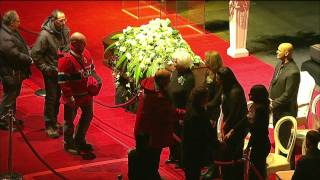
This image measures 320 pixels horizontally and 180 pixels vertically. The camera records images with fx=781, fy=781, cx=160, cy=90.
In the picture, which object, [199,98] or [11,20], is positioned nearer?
[199,98]

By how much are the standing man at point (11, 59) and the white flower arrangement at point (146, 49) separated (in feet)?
4.88

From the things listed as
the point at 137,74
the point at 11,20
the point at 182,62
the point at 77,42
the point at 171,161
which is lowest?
the point at 171,161

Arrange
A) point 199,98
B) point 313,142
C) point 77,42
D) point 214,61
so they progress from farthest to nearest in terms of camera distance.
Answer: point 77,42
point 214,61
point 199,98
point 313,142

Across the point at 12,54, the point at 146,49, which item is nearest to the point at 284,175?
the point at 146,49

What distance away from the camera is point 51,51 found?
10.6 m

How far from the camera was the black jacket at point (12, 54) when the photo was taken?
10.7 m

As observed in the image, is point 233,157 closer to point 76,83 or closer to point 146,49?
point 76,83

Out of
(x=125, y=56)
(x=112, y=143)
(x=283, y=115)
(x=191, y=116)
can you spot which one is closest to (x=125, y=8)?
(x=125, y=56)

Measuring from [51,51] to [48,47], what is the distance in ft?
0.22

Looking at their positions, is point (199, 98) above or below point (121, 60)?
above

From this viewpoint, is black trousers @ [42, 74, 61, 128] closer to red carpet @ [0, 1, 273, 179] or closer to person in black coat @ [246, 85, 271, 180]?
red carpet @ [0, 1, 273, 179]

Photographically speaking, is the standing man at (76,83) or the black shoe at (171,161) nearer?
the standing man at (76,83)

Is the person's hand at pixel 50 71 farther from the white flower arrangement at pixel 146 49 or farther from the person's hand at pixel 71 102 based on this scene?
the white flower arrangement at pixel 146 49

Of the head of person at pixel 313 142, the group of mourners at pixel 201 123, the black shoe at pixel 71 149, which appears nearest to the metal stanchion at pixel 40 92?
the black shoe at pixel 71 149
